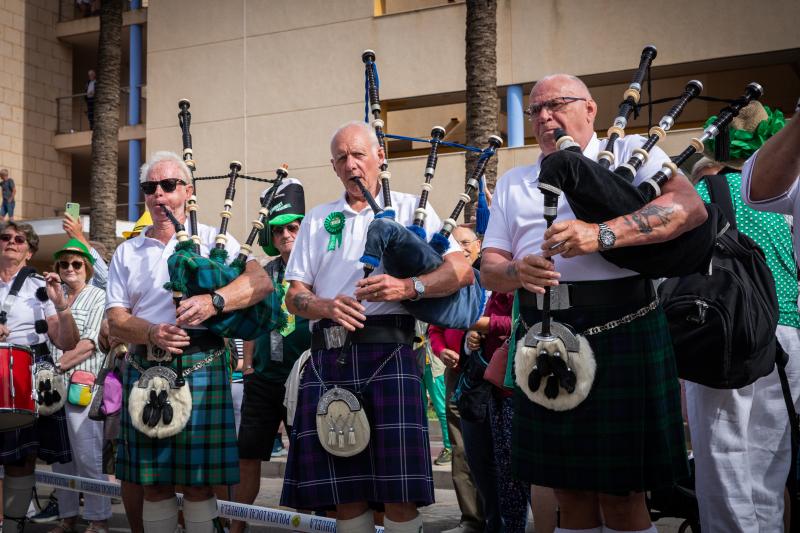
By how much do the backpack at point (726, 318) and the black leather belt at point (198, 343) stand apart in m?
1.95

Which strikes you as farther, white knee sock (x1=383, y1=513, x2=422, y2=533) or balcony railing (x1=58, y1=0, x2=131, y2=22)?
balcony railing (x1=58, y1=0, x2=131, y2=22)

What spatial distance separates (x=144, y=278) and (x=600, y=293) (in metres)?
2.15

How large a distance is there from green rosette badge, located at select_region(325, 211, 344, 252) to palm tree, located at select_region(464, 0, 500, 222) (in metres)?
6.12

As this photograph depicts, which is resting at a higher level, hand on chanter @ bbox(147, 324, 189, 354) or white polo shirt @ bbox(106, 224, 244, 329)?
white polo shirt @ bbox(106, 224, 244, 329)

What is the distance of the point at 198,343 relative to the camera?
3945 millimetres

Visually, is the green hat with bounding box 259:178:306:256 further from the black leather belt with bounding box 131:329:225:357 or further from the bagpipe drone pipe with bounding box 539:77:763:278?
the bagpipe drone pipe with bounding box 539:77:763:278

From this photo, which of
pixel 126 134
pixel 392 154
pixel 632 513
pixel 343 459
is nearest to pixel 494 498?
pixel 343 459

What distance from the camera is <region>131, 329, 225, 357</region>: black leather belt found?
155 inches

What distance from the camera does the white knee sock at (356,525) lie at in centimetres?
336

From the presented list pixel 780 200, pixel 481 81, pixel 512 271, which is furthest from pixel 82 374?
pixel 481 81

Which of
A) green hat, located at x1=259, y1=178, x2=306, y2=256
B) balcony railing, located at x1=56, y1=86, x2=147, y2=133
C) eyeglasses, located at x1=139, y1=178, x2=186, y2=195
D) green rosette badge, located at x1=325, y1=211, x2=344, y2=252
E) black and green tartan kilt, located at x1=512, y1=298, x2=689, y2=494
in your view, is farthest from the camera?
balcony railing, located at x1=56, y1=86, x2=147, y2=133

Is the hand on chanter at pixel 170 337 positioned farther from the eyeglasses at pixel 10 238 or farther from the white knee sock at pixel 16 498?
the eyeglasses at pixel 10 238

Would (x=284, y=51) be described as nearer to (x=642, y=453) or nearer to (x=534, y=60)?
(x=534, y=60)

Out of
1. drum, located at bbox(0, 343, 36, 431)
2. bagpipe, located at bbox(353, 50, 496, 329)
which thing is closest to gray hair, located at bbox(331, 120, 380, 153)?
bagpipe, located at bbox(353, 50, 496, 329)
